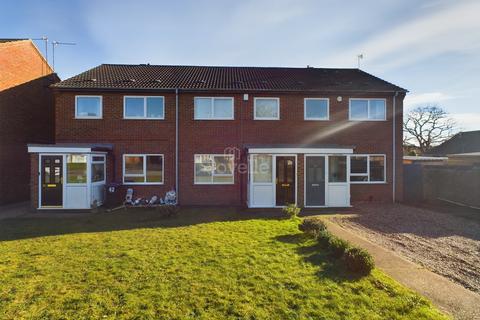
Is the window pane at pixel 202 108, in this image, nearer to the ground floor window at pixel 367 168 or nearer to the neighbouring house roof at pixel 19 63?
the ground floor window at pixel 367 168

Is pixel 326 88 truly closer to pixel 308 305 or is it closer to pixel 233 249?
pixel 233 249

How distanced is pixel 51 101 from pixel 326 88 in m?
16.3

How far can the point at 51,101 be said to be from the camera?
18.4 meters

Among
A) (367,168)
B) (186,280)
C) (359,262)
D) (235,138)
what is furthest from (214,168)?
(359,262)

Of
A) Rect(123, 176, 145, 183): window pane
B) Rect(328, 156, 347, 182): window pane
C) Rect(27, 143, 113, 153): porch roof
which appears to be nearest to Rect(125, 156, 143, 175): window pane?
Rect(123, 176, 145, 183): window pane

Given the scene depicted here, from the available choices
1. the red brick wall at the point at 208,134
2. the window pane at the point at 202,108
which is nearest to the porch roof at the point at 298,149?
the red brick wall at the point at 208,134

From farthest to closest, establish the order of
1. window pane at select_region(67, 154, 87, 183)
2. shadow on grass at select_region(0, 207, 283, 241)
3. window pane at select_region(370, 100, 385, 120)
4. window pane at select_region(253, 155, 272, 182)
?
window pane at select_region(370, 100, 385, 120)
window pane at select_region(253, 155, 272, 182)
window pane at select_region(67, 154, 87, 183)
shadow on grass at select_region(0, 207, 283, 241)

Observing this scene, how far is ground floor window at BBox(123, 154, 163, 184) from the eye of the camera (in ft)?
46.2

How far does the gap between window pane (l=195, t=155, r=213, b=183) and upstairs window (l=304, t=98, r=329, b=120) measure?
538 centimetres

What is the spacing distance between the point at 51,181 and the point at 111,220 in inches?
152

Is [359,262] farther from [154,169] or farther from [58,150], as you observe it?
[58,150]

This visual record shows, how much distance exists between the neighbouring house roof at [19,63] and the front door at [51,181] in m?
5.15

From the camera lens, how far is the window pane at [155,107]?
14.3 meters

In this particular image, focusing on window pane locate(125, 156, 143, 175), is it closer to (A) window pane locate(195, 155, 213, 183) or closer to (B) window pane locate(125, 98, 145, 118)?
(B) window pane locate(125, 98, 145, 118)
